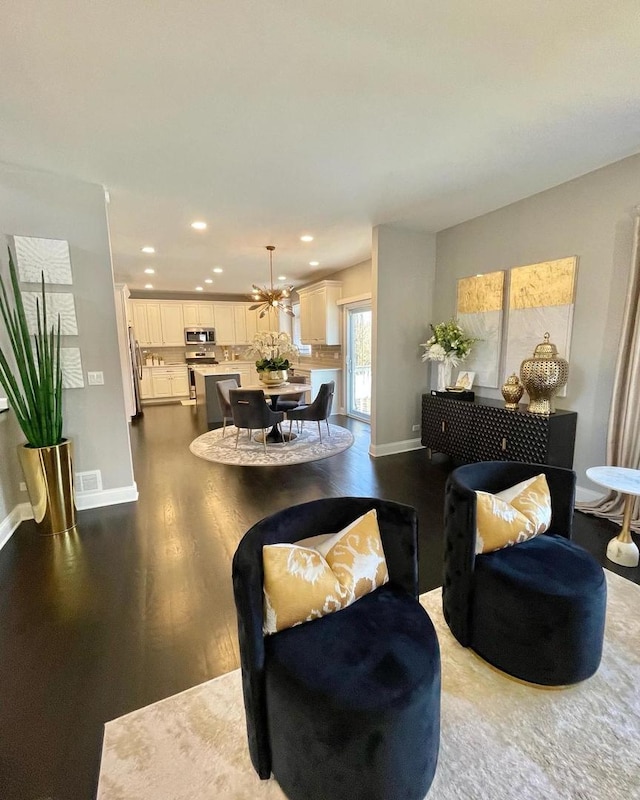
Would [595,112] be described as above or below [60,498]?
above

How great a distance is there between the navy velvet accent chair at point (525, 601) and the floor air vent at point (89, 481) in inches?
126

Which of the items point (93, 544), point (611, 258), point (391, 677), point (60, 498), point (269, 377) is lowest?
point (93, 544)

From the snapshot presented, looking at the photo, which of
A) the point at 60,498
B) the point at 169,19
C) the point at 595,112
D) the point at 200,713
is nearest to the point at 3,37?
the point at 169,19

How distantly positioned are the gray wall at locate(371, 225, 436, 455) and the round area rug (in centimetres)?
77

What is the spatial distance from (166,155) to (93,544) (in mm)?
3021

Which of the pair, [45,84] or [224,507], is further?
[224,507]

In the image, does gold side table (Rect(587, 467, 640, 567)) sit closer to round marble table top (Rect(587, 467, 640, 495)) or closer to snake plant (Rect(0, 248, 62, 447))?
round marble table top (Rect(587, 467, 640, 495))

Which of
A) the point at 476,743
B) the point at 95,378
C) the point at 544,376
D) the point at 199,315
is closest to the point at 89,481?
the point at 95,378

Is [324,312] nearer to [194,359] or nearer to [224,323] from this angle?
[224,323]

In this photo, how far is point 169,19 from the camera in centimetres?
158

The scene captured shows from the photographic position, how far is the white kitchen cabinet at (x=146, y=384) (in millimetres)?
8914

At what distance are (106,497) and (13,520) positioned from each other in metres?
0.69

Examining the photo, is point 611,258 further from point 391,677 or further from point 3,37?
point 3,37

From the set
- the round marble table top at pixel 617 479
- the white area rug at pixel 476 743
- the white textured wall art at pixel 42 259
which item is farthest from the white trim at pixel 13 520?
the round marble table top at pixel 617 479
